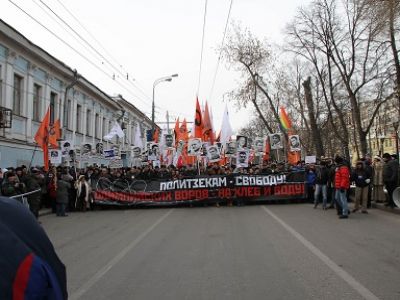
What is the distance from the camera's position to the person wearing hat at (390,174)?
593 inches

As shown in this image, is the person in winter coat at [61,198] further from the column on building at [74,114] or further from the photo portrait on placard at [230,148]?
the column on building at [74,114]

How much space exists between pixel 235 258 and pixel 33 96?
72.9ft

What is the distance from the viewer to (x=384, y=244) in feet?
30.5

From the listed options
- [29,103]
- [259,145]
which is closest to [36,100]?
[29,103]

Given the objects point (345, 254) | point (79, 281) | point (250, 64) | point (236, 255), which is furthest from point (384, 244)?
point (250, 64)

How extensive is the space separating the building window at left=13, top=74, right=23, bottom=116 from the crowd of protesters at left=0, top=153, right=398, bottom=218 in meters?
6.08

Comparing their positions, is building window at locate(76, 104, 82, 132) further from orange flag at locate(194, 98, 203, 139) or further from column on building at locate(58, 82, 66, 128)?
orange flag at locate(194, 98, 203, 139)

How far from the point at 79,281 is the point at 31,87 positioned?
21946 mm

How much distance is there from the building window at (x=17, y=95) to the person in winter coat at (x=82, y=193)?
7968mm

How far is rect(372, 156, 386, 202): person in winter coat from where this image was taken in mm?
16672

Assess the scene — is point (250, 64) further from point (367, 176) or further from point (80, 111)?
point (367, 176)

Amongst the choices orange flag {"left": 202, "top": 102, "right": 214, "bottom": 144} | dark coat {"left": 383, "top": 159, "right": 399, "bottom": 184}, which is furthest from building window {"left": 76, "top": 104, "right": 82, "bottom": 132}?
dark coat {"left": 383, "top": 159, "right": 399, "bottom": 184}

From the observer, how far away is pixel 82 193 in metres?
19.2

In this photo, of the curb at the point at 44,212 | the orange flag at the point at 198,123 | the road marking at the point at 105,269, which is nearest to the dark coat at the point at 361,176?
Result: the road marking at the point at 105,269
